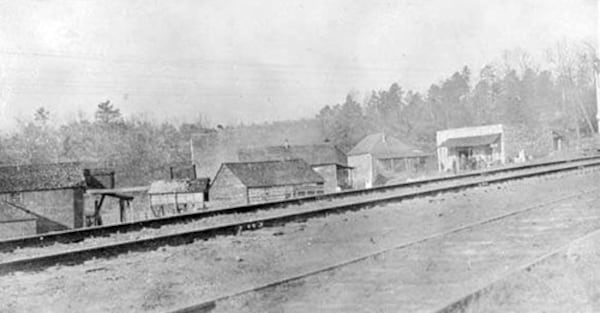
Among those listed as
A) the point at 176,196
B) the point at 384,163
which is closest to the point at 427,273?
the point at 176,196

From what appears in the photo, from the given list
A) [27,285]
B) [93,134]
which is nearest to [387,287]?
[27,285]

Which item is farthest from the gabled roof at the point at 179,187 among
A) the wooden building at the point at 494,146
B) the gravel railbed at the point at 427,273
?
the gravel railbed at the point at 427,273

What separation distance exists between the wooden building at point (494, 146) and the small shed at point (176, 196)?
22467mm

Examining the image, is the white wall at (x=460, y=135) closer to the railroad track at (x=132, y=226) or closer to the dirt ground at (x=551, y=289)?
the railroad track at (x=132, y=226)

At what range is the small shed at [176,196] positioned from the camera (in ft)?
145

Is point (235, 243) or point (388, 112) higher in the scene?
point (388, 112)

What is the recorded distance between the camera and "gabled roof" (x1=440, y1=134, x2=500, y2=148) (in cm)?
5417

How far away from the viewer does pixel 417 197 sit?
18.3 metres

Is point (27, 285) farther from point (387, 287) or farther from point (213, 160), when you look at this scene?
point (213, 160)

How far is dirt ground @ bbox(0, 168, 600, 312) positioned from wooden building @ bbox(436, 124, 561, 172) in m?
38.0

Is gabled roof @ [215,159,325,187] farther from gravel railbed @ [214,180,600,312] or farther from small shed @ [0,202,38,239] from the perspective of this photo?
gravel railbed @ [214,180,600,312]

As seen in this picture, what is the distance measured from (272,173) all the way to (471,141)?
74.6ft

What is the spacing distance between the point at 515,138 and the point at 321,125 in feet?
110

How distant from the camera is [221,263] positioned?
10109 millimetres
